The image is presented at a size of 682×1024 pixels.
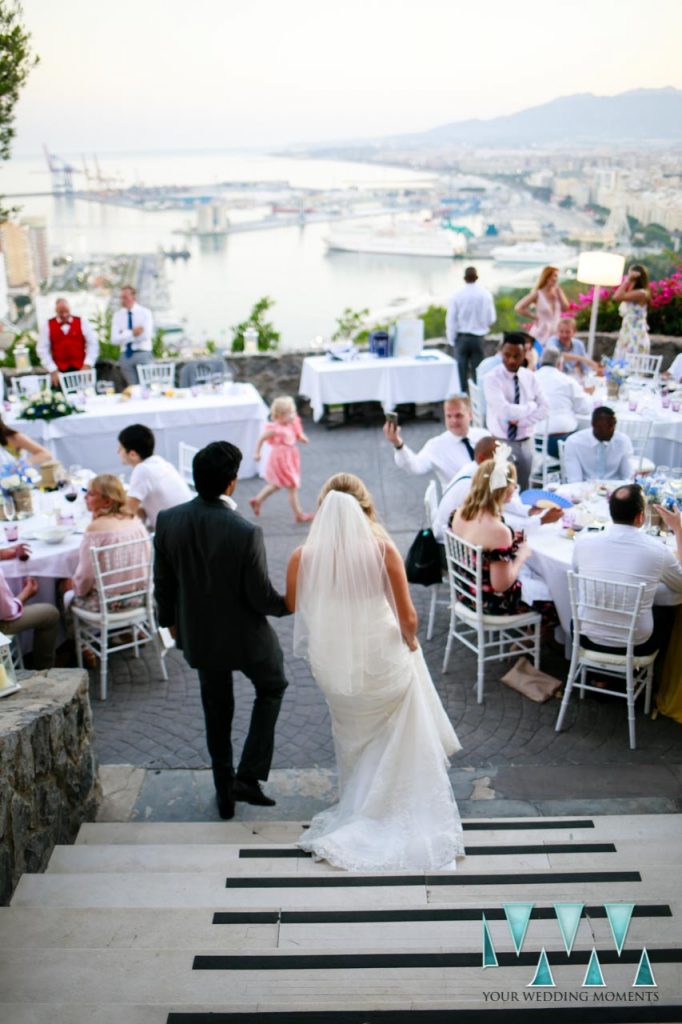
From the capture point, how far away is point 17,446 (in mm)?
6273

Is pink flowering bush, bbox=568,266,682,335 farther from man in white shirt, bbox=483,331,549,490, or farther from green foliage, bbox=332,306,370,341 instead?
man in white shirt, bbox=483,331,549,490

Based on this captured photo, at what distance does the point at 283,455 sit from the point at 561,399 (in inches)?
95.5

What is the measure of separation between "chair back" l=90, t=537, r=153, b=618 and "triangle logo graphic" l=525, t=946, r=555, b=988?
324cm

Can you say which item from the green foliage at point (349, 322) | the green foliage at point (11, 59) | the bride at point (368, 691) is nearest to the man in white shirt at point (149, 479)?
the bride at point (368, 691)

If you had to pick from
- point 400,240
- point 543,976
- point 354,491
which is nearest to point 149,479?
point 354,491

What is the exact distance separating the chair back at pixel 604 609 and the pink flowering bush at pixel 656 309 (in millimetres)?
7070

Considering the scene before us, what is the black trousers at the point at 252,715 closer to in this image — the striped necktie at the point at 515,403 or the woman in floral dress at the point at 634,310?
the striped necktie at the point at 515,403

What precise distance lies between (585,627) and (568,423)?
323 centimetres

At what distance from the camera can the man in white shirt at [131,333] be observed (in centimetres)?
915

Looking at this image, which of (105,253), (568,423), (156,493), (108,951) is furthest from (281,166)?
(108,951)

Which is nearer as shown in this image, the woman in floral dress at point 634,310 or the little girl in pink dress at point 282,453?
the little girl in pink dress at point 282,453

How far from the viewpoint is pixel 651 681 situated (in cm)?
443

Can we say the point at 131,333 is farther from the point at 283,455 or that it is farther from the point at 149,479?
the point at 149,479

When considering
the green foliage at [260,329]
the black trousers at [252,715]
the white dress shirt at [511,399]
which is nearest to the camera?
the black trousers at [252,715]
